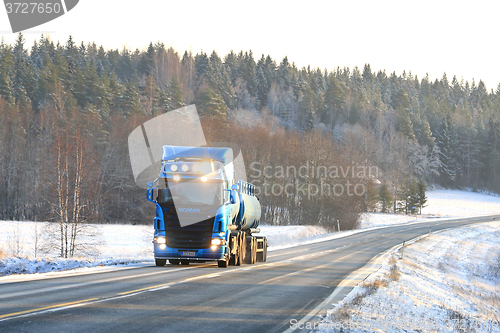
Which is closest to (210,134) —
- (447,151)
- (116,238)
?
(116,238)

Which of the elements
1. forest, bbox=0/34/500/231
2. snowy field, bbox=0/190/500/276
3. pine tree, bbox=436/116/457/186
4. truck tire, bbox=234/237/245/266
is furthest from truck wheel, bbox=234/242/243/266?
pine tree, bbox=436/116/457/186

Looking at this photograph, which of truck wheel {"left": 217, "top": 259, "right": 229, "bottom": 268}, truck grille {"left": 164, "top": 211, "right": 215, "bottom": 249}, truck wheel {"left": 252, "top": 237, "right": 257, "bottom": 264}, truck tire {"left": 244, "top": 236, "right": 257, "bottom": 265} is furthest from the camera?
truck wheel {"left": 252, "top": 237, "right": 257, "bottom": 264}

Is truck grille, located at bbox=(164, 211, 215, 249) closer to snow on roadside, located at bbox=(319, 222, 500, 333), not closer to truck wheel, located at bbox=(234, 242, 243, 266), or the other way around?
truck wheel, located at bbox=(234, 242, 243, 266)

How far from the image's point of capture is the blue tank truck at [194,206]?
16.4m

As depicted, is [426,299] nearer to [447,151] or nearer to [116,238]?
[116,238]

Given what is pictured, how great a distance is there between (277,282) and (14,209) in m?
54.0

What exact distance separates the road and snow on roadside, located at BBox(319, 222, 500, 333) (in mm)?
733

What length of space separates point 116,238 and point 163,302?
3265 centimetres

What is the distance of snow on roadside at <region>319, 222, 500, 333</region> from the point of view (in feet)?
28.8

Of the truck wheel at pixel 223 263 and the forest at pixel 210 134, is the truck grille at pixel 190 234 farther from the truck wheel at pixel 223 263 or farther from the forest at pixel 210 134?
the forest at pixel 210 134

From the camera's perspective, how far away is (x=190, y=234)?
53.7ft

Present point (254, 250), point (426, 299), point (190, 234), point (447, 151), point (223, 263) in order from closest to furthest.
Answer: point (426, 299)
point (190, 234)
point (223, 263)
point (254, 250)
point (447, 151)

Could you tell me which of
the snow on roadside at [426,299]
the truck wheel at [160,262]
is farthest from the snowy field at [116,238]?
the snow on roadside at [426,299]

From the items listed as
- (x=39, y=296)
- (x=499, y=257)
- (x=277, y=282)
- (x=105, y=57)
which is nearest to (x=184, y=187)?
(x=277, y=282)
